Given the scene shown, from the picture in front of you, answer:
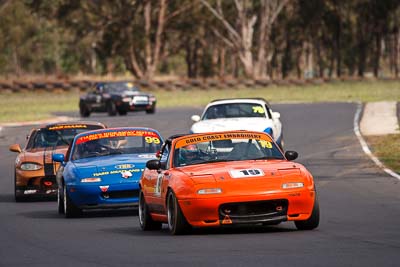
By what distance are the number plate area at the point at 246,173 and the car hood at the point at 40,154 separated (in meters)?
7.76

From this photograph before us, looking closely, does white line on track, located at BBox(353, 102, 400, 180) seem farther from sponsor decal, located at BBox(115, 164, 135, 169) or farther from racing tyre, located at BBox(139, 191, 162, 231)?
racing tyre, located at BBox(139, 191, 162, 231)

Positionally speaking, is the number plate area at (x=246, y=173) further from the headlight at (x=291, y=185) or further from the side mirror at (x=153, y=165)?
the side mirror at (x=153, y=165)

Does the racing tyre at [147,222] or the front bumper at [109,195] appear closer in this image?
the racing tyre at [147,222]

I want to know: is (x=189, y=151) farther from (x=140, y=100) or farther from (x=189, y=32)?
(x=189, y=32)

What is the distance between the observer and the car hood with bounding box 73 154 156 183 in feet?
51.2

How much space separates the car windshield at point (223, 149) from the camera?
12.9 m

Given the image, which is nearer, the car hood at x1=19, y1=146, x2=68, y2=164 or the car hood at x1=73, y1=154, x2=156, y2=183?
A: the car hood at x1=73, y1=154, x2=156, y2=183

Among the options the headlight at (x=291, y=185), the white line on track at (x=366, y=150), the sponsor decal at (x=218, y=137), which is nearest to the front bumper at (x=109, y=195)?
the sponsor decal at (x=218, y=137)

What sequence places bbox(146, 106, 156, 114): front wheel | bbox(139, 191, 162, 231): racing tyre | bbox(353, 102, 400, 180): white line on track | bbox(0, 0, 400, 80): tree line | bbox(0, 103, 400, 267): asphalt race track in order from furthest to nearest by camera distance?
bbox(0, 0, 400, 80): tree line, bbox(146, 106, 156, 114): front wheel, bbox(353, 102, 400, 180): white line on track, bbox(139, 191, 162, 231): racing tyre, bbox(0, 103, 400, 267): asphalt race track

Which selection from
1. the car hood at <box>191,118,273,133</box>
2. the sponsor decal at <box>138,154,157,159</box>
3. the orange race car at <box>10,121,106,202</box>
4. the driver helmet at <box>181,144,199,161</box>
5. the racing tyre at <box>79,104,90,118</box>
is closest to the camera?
the driver helmet at <box>181,144,199,161</box>

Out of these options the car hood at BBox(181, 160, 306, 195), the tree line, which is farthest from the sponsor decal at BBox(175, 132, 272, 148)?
the tree line

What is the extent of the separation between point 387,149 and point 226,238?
677 inches

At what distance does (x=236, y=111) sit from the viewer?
27.4 m

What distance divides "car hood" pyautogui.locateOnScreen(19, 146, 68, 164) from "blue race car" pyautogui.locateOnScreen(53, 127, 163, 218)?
2230 mm
